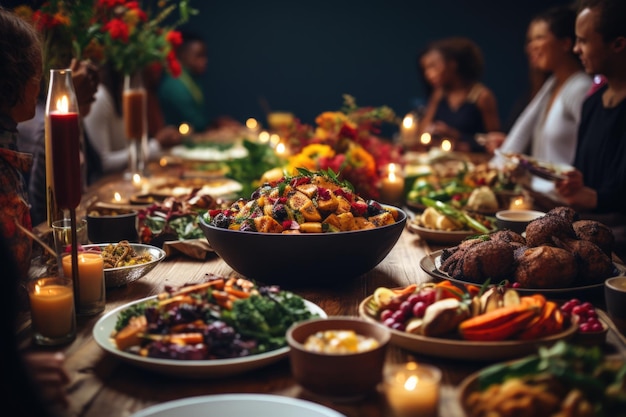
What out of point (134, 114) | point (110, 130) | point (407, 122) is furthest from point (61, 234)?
point (110, 130)

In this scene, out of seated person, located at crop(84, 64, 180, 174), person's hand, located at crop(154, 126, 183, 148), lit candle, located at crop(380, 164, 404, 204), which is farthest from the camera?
person's hand, located at crop(154, 126, 183, 148)

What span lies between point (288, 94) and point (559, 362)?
8.78 m

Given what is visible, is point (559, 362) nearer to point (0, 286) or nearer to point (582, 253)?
point (582, 253)

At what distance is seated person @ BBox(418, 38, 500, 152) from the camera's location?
6.55 metres

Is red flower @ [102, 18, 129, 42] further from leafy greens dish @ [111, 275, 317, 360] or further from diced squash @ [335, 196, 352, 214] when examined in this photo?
leafy greens dish @ [111, 275, 317, 360]

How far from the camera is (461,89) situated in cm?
680

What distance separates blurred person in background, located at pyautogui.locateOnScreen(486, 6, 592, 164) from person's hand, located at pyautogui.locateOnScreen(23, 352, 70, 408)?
11.9ft

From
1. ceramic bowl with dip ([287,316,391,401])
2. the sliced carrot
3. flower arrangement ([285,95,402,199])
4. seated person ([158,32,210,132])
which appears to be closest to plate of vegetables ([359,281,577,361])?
ceramic bowl with dip ([287,316,391,401])

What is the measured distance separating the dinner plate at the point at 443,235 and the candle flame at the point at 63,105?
4.34ft

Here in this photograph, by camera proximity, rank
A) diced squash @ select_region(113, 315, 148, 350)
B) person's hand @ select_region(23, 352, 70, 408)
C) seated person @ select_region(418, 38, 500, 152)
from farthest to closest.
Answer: seated person @ select_region(418, 38, 500, 152), diced squash @ select_region(113, 315, 148, 350), person's hand @ select_region(23, 352, 70, 408)

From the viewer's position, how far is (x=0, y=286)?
1.13 meters

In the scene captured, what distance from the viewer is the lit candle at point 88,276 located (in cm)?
168

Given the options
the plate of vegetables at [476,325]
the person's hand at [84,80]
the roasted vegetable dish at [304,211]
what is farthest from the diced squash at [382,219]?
the person's hand at [84,80]

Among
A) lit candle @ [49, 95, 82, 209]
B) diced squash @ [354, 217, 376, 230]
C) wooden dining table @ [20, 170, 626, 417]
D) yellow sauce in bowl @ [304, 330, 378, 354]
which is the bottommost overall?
wooden dining table @ [20, 170, 626, 417]
